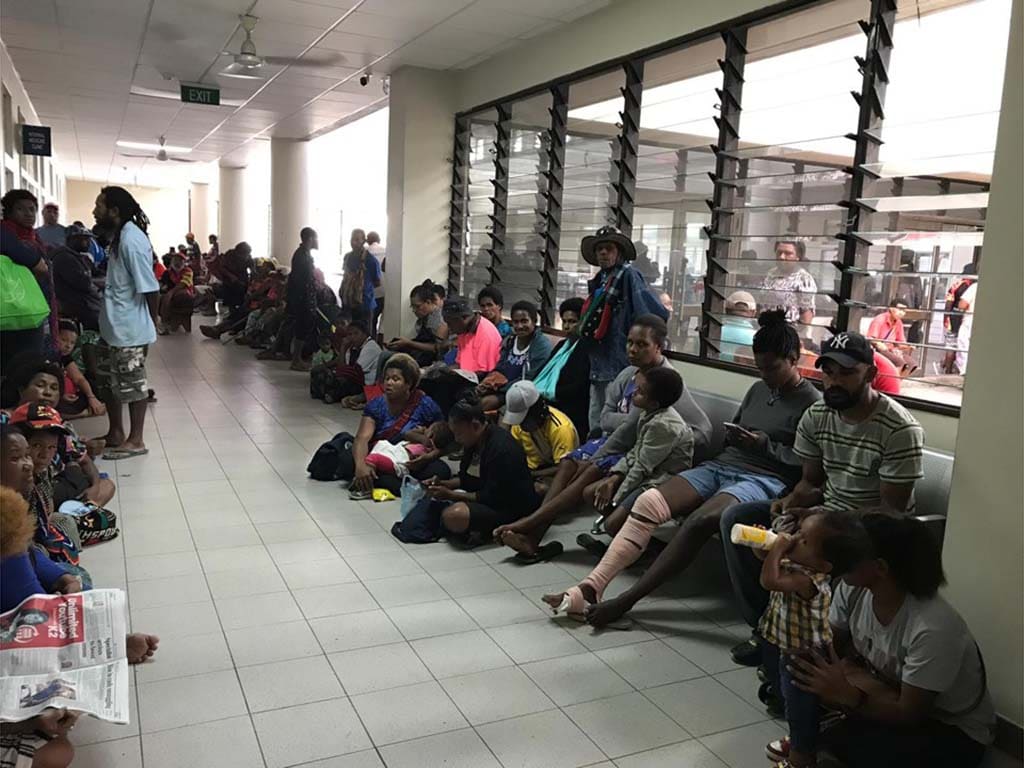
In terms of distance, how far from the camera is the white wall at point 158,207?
23422 mm

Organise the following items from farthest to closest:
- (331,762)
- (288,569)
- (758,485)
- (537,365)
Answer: (537,365) → (288,569) → (758,485) → (331,762)

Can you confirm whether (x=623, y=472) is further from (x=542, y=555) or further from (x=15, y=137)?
(x=15, y=137)

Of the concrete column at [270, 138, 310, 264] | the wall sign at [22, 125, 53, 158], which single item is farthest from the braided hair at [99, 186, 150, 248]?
the concrete column at [270, 138, 310, 264]

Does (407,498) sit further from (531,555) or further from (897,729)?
(897,729)

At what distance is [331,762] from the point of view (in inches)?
89.4

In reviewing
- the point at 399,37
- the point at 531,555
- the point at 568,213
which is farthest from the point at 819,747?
the point at 399,37

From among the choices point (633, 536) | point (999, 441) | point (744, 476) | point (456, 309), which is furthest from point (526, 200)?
point (999, 441)

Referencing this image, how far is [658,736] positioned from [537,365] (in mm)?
3155

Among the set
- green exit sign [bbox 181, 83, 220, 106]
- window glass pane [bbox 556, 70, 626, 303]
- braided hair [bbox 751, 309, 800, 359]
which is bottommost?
braided hair [bbox 751, 309, 800, 359]

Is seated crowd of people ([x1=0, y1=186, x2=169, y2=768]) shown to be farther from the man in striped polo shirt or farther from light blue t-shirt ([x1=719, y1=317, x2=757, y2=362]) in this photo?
light blue t-shirt ([x1=719, y1=317, x2=757, y2=362])

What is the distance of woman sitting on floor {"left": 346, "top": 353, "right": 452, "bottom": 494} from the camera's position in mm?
4758

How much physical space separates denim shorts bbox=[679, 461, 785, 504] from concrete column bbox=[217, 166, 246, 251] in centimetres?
1521

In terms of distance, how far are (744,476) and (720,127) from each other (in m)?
2.20

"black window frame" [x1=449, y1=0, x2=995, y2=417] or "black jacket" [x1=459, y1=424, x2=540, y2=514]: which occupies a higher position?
"black window frame" [x1=449, y1=0, x2=995, y2=417]
